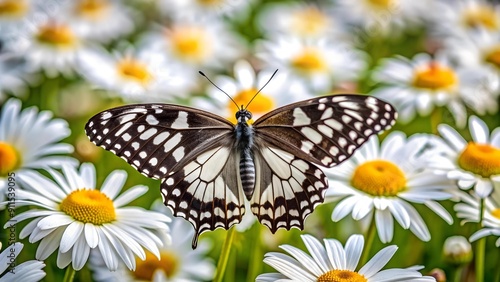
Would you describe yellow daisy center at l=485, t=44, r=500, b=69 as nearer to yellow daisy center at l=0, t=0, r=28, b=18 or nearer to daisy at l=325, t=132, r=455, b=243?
daisy at l=325, t=132, r=455, b=243

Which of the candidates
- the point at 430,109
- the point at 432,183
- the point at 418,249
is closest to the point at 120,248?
the point at 432,183

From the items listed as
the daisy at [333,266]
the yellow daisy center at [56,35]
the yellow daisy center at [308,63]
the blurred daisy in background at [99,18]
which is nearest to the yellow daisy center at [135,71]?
the yellow daisy center at [56,35]

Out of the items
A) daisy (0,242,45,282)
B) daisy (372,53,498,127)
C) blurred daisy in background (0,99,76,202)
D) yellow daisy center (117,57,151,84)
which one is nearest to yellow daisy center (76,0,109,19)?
yellow daisy center (117,57,151,84)

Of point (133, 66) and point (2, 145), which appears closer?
point (2, 145)

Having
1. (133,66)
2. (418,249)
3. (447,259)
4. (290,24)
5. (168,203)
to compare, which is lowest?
(168,203)

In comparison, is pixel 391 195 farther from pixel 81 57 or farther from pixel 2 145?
pixel 81 57

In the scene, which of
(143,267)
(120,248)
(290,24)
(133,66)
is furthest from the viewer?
(290,24)

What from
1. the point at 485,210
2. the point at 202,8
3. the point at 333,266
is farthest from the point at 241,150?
the point at 202,8
